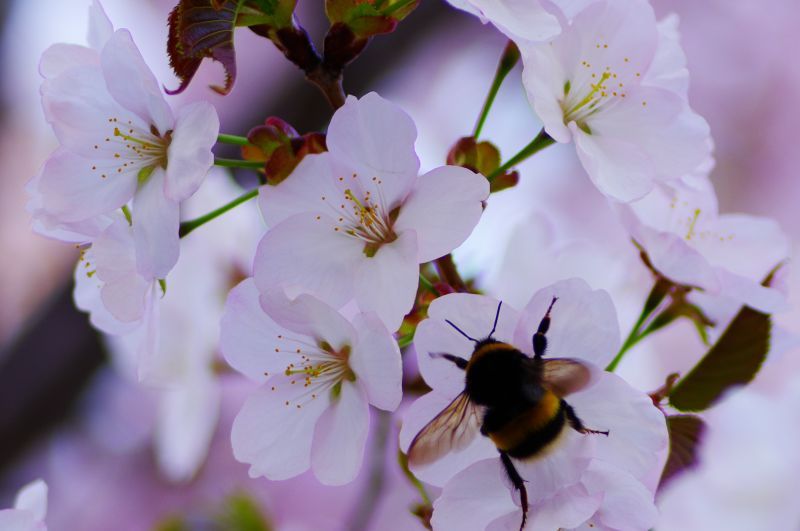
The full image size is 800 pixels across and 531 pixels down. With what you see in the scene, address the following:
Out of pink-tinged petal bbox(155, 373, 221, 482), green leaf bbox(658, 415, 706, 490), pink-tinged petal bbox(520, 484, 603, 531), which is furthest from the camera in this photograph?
pink-tinged petal bbox(155, 373, 221, 482)

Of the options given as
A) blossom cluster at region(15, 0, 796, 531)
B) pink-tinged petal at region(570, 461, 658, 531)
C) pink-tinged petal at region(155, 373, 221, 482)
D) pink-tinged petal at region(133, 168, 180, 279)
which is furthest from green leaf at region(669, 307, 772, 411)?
pink-tinged petal at region(155, 373, 221, 482)

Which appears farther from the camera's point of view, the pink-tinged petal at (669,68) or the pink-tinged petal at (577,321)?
the pink-tinged petal at (669,68)

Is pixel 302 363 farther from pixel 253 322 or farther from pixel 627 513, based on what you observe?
pixel 627 513

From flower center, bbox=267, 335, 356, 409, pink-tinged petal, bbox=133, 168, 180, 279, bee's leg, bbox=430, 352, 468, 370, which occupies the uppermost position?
pink-tinged petal, bbox=133, 168, 180, 279

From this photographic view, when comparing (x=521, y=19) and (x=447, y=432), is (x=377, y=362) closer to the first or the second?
(x=447, y=432)

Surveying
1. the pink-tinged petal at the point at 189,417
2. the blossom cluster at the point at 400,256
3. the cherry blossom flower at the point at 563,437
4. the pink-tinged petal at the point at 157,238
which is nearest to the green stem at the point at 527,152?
the blossom cluster at the point at 400,256

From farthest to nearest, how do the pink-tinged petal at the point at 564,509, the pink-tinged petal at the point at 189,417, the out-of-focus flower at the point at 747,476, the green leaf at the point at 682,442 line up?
the pink-tinged petal at the point at 189,417, the out-of-focus flower at the point at 747,476, the green leaf at the point at 682,442, the pink-tinged petal at the point at 564,509

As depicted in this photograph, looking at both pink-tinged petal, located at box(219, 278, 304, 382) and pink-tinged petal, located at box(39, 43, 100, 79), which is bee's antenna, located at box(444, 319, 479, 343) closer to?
pink-tinged petal, located at box(219, 278, 304, 382)

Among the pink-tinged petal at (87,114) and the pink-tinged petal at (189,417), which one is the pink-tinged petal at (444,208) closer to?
the pink-tinged petal at (87,114)

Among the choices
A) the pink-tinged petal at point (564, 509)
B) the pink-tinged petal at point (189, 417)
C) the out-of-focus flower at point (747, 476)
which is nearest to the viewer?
the pink-tinged petal at point (564, 509)
